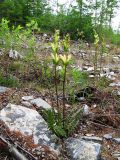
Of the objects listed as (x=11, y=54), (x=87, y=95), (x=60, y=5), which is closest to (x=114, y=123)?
(x=87, y=95)

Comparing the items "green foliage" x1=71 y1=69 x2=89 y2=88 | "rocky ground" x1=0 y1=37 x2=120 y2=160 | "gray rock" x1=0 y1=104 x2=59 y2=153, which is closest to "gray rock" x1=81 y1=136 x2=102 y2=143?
"rocky ground" x1=0 y1=37 x2=120 y2=160

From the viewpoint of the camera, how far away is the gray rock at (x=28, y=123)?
4.18m

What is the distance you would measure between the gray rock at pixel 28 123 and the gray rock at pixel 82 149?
0.17m

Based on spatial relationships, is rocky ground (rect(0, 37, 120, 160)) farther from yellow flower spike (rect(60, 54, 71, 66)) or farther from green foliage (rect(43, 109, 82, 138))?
yellow flower spike (rect(60, 54, 71, 66))

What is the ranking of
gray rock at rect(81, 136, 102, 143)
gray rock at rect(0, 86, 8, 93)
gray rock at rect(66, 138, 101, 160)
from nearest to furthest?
1. gray rock at rect(66, 138, 101, 160)
2. gray rock at rect(81, 136, 102, 143)
3. gray rock at rect(0, 86, 8, 93)

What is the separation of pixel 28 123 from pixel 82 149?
2.45 feet

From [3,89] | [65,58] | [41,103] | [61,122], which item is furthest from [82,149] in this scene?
[3,89]

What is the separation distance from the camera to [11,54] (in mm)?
7363

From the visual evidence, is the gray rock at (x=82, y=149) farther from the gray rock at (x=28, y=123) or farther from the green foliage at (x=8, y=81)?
the green foliage at (x=8, y=81)

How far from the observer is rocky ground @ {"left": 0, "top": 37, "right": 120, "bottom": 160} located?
13.2 ft

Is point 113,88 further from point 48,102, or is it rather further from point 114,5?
point 114,5

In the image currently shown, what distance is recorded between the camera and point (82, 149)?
13.4ft

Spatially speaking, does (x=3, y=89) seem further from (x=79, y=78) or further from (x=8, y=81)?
(x=79, y=78)

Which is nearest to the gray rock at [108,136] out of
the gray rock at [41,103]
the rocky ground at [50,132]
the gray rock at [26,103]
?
the rocky ground at [50,132]
